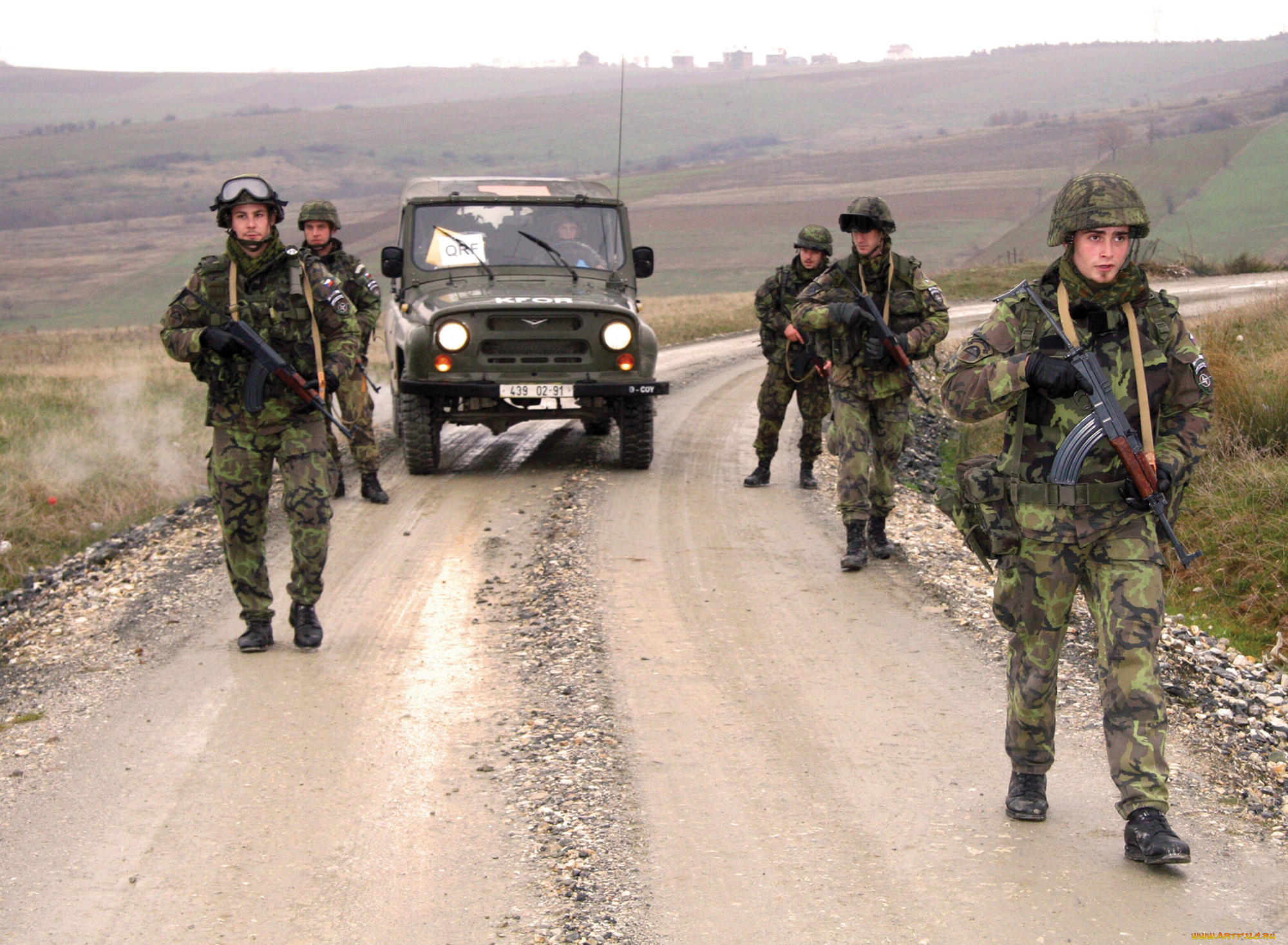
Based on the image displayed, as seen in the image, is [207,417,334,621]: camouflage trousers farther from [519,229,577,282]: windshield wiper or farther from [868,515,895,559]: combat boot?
[519,229,577,282]: windshield wiper

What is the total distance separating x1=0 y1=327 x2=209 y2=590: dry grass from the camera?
922 centimetres

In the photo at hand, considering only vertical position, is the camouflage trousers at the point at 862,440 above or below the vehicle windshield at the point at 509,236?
below

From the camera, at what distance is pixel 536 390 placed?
29.2ft

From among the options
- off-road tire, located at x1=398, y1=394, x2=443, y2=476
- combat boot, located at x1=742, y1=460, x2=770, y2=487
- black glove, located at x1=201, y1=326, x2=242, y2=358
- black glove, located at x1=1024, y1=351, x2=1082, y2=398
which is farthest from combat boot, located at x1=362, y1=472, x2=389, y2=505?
black glove, located at x1=1024, y1=351, x2=1082, y2=398

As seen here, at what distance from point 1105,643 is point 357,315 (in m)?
6.02

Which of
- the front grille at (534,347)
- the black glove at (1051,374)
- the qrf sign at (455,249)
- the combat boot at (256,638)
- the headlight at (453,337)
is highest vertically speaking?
the qrf sign at (455,249)

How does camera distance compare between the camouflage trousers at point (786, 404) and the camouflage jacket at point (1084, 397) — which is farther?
the camouflage trousers at point (786, 404)

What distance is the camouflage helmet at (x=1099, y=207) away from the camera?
3.44m

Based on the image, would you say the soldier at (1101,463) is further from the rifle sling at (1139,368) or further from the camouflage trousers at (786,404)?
the camouflage trousers at (786,404)

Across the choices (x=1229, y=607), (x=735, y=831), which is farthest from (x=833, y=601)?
(x=735, y=831)

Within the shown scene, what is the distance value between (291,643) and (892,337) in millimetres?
3370

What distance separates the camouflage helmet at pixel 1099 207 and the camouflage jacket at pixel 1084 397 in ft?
0.54

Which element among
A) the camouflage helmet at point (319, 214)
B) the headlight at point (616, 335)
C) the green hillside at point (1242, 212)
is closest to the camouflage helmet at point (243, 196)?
the camouflage helmet at point (319, 214)

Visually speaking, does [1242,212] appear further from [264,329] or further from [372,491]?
[264,329]
